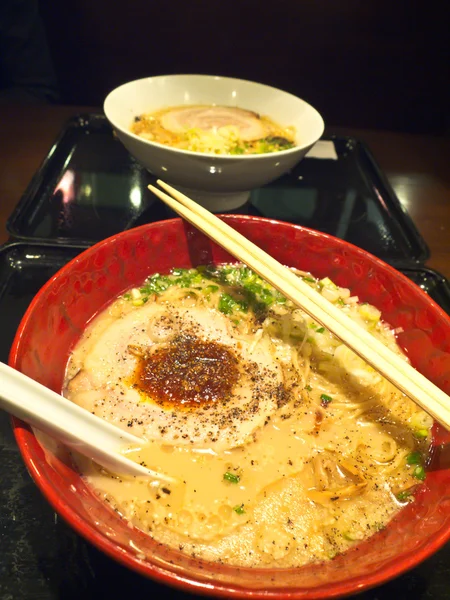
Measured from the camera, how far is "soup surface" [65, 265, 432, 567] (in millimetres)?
1043

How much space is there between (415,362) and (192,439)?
79 cm

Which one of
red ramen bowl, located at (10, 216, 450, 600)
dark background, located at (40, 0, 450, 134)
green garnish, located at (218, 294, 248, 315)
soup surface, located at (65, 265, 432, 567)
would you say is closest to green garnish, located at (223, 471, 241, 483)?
soup surface, located at (65, 265, 432, 567)

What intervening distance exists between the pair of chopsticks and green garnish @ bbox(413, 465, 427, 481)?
0.23m

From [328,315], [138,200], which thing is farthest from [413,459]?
[138,200]

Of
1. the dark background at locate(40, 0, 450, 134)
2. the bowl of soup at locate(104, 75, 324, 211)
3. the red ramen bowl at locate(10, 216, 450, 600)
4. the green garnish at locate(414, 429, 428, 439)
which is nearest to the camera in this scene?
the red ramen bowl at locate(10, 216, 450, 600)

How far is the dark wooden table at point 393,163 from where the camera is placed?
2227mm

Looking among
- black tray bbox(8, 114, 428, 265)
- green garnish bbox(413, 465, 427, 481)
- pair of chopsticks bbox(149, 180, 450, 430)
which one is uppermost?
pair of chopsticks bbox(149, 180, 450, 430)

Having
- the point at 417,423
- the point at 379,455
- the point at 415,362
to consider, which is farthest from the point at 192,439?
the point at 415,362

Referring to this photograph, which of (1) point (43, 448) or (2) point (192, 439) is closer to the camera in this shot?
(1) point (43, 448)

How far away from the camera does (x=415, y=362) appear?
1465 millimetres

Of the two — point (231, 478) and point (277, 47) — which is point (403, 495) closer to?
point (231, 478)

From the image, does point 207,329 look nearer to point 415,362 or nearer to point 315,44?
point 415,362

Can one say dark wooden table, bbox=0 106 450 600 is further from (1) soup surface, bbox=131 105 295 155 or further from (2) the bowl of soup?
(1) soup surface, bbox=131 105 295 155

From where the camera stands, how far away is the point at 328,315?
1253mm
